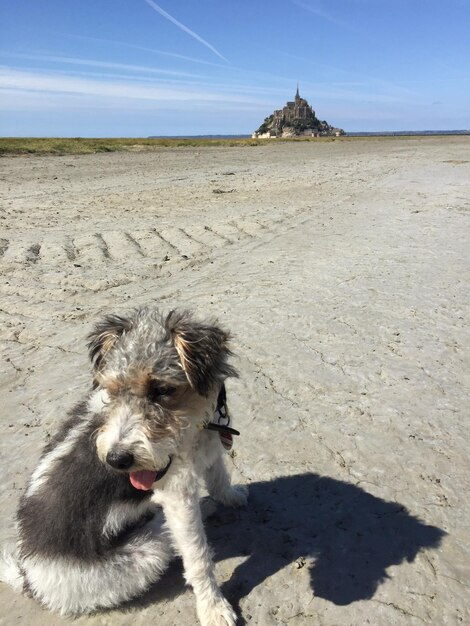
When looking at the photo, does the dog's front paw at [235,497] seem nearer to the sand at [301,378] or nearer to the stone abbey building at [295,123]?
the sand at [301,378]

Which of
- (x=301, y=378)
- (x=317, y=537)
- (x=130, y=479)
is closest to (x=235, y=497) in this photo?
(x=317, y=537)

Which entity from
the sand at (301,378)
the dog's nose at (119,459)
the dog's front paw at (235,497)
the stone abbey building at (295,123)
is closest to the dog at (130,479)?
the dog's nose at (119,459)

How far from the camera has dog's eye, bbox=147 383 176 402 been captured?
A: 291cm

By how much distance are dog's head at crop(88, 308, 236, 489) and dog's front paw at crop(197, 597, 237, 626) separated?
2.82ft

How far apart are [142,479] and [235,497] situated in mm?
1224

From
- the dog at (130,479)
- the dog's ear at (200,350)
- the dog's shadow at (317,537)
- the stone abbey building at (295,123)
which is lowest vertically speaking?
the stone abbey building at (295,123)

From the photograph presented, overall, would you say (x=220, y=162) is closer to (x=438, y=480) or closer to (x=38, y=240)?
(x=38, y=240)

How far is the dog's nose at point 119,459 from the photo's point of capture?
8.92 feet

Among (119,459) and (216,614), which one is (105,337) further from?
(216,614)

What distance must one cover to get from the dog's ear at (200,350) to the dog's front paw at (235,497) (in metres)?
1.18

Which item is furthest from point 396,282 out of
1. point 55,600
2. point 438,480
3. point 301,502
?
point 55,600

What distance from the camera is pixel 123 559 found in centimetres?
299

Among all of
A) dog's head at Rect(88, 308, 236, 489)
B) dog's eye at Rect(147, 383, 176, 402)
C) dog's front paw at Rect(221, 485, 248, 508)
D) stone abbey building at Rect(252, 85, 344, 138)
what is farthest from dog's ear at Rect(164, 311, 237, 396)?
stone abbey building at Rect(252, 85, 344, 138)

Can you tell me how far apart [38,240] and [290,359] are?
22.4 feet
